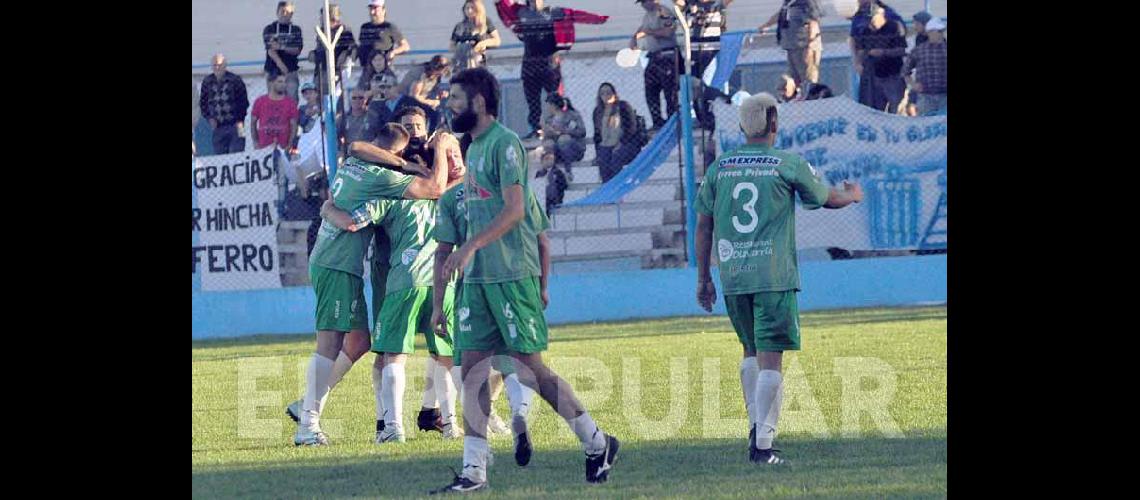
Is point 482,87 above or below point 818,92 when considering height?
below

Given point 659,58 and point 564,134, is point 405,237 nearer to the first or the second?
point 659,58

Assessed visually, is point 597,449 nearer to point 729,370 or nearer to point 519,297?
point 519,297

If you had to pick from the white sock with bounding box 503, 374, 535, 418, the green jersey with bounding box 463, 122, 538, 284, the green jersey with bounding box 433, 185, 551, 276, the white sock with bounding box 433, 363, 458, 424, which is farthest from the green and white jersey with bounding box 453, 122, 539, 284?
the white sock with bounding box 433, 363, 458, 424

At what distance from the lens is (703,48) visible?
19.2 metres

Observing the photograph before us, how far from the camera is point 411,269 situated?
1061 centimetres

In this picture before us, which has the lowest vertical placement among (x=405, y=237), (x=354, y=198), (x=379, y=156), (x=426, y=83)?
(x=405, y=237)

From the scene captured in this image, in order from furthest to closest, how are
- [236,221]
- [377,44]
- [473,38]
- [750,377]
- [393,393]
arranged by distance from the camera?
[473,38], [377,44], [236,221], [393,393], [750,377]

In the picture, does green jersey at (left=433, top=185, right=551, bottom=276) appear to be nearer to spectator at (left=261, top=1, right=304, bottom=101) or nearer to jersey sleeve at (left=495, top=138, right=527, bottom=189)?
jersey sleeve at (left=495, top=138, right=527, bottom=189)

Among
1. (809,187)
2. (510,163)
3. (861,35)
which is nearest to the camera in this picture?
(510,163)

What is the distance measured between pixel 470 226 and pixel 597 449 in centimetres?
127

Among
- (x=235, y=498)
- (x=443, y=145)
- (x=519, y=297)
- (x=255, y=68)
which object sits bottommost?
(x=235, y=498)

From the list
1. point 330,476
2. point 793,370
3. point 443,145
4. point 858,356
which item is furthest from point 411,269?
point 858,356

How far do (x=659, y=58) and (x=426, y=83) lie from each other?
2597mm

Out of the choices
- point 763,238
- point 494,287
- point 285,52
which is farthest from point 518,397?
point 285,52
